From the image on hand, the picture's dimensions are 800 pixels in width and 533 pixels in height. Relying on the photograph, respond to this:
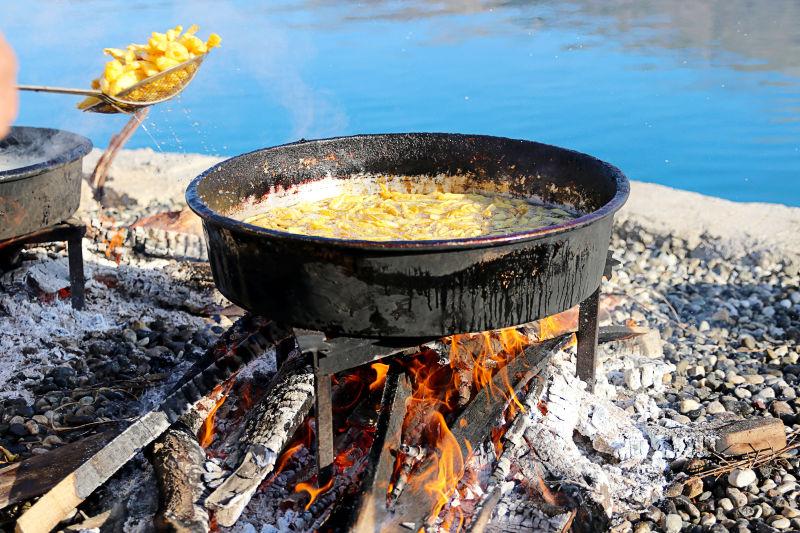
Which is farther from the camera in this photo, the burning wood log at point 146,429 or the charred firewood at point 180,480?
the burning wood log at point 146,429

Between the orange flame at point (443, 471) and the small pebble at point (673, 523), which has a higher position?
the orange flame at point (443, 471)

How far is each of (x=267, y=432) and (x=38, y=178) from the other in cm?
229

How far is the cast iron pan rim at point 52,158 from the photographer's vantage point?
4258mm

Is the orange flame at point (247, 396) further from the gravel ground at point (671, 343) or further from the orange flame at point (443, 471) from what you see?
the orange flame at point (443, 471)

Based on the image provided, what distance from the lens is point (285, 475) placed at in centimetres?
318

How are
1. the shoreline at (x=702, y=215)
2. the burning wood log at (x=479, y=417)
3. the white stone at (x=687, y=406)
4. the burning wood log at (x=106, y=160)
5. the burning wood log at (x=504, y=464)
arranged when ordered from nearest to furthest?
1. the burning wood log at (x=479, y=417)
2. the burning wood log at (x=504, y=464)
3. the white stone at (x=687, y=406)
4. the shoreline at (x=702, y=215)
5. the burning wood log at (x=106, y=160)

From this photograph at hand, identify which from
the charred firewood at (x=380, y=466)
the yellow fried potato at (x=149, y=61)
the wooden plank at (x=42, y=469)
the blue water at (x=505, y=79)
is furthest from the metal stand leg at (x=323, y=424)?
the blue water at (x=505, y=79)

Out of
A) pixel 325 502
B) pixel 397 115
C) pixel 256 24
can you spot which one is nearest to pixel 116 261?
pixel 325 502

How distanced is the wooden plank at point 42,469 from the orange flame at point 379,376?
1.09 meters

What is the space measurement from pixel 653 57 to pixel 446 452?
15.0 meters

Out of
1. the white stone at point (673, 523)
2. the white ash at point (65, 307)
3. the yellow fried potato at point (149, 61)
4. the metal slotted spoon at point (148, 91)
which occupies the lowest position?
the white stone at point (673, 523)

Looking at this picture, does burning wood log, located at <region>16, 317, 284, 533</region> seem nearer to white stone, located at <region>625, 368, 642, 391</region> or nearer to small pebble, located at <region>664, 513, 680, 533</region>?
small pebble, located at <region>664, 513, 680, 533</region>

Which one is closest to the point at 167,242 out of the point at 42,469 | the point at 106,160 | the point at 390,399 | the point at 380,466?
the point at 106,160

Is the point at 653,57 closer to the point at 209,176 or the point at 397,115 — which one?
the point at 397,115
